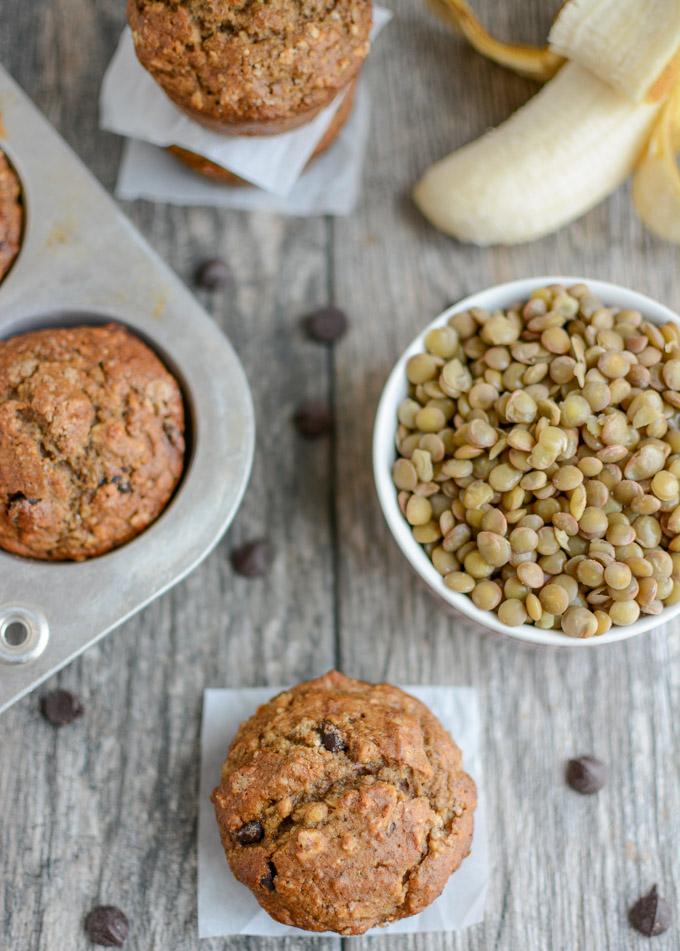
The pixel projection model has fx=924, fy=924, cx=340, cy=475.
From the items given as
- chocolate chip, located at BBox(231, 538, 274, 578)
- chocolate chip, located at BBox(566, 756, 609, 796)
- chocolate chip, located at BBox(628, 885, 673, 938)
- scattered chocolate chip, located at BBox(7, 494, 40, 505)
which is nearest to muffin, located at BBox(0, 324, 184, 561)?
scattered chocolate chip, located at BBox(7, 494, 40, 505)

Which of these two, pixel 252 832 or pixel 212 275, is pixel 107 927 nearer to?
pixel 252 832

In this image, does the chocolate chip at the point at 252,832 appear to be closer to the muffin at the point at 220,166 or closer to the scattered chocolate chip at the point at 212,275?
the scattered chocolate chip at the point at 212,275

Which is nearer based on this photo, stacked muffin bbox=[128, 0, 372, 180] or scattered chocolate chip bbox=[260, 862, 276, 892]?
scattered chocolate chip bbox=[260, 862, 276, 892]

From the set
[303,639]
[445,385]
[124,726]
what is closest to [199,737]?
[124,726]

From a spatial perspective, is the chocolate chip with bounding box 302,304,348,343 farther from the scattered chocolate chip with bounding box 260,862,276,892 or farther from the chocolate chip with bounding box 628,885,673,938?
the chocolate chip with bounding box 628,885,673,938

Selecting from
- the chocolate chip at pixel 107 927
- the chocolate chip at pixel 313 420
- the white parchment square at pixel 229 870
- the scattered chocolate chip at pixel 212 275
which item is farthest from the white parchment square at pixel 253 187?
the chocolate chip at pixel 107 927

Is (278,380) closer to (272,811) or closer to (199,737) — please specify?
(199,737)
